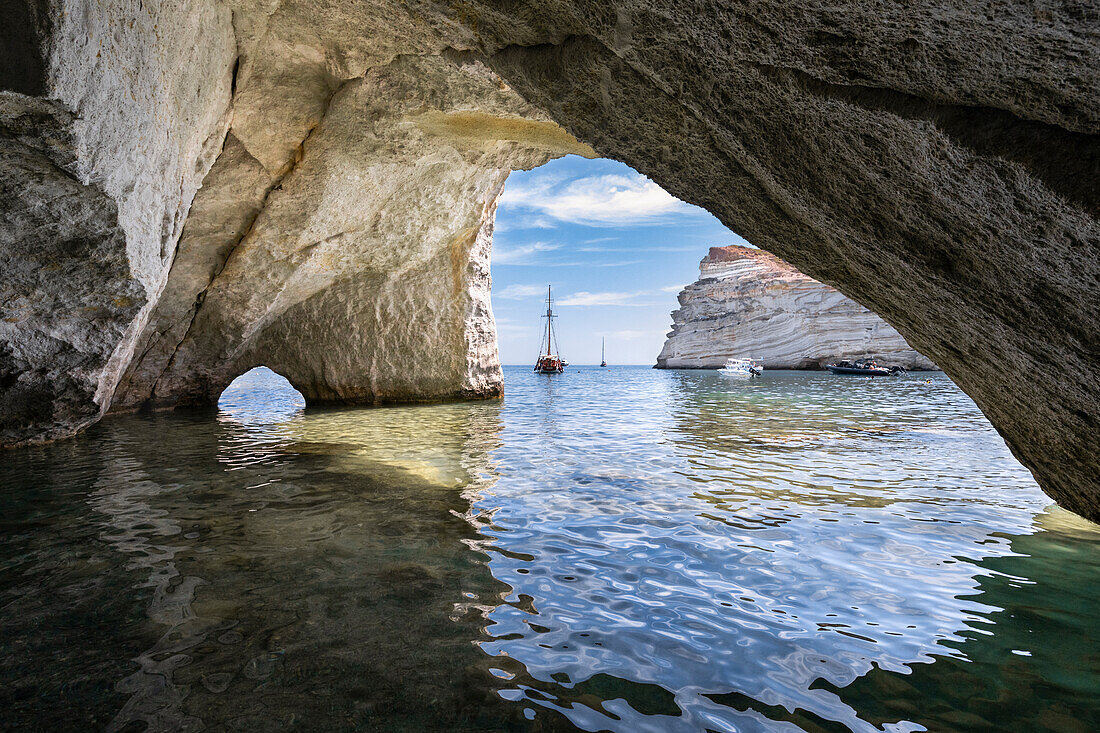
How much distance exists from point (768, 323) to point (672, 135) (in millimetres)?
54578

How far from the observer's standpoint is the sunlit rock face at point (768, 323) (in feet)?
159

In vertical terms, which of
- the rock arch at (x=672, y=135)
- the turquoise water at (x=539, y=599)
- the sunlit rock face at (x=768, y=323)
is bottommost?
the turquoise water at (x=539, y=599)

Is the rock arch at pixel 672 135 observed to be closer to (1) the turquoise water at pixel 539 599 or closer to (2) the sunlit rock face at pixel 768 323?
(1) the turquoise water at pixel 539 599

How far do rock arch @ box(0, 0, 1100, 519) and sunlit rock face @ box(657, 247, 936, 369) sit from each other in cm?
4348

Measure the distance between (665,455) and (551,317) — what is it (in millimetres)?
48141

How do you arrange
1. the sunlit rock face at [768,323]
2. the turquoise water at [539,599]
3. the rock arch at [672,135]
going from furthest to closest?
the sunlit rock face at [768,323], the turquoise water at [539,599], the rock arch at [672,135]

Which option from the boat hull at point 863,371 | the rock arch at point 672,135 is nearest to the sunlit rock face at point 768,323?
the boat hull at point 863,371

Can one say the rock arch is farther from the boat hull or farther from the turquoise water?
the boat hull

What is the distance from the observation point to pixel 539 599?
10.2 ft

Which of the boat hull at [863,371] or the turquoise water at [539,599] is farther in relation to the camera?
the boat hull at [863,371]

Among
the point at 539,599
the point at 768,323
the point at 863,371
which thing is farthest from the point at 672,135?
the point at 768,323

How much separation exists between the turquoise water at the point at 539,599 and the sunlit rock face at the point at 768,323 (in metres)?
43.7

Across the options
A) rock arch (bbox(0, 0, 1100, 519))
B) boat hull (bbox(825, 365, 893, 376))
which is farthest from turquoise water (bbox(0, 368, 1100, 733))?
boat hull (bbox(825, 365, 893, 376))

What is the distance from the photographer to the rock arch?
1.80 metres
